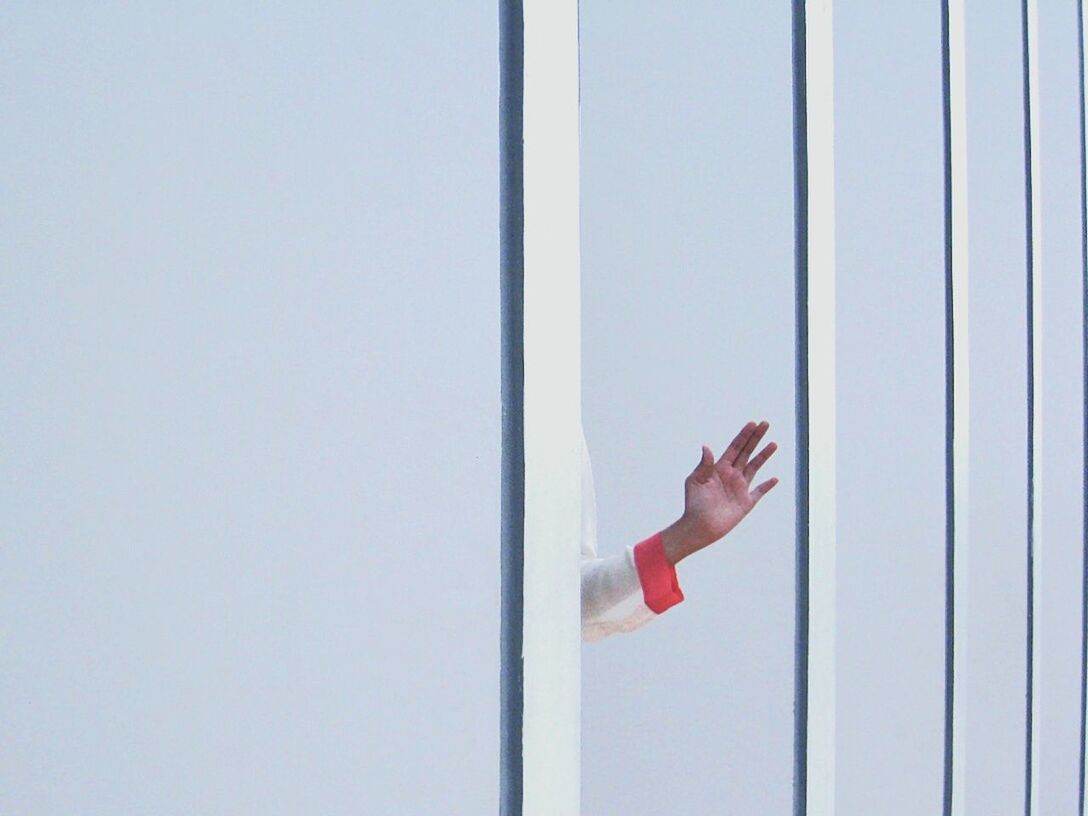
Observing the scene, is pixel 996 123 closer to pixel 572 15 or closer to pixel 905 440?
pixel 905 440

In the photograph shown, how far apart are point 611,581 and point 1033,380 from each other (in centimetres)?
165

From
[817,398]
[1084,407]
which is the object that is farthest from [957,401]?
[1084,407]

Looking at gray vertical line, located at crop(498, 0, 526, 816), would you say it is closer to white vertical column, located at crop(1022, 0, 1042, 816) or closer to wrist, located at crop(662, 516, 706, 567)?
wrist, located at crop(662, 516, 706, 567)

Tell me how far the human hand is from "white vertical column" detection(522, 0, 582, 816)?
0.24 m

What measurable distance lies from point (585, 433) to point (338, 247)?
0.70 m

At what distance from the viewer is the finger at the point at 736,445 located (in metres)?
1.40

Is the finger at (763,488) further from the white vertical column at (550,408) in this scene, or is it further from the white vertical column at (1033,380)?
the white vertical column at (1033,380)

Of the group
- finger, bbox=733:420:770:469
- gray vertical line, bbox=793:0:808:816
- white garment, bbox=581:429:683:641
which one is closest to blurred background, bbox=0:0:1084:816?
gray vertical line, bbox=793:0:808:816

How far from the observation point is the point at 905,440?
1998 millimetres

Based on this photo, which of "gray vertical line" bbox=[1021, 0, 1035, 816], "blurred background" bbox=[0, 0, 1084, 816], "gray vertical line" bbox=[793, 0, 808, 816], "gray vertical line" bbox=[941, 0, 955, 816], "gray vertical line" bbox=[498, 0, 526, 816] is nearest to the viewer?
"blurred background" bbox=[0, 0, 1084, 816]

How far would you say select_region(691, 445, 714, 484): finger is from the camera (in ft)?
4.57

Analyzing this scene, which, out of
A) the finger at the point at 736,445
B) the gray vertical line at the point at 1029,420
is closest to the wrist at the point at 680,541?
the finger at the point at 736,445

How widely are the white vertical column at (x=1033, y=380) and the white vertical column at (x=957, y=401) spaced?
49 centimetres

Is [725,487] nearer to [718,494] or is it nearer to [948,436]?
[718,494]
